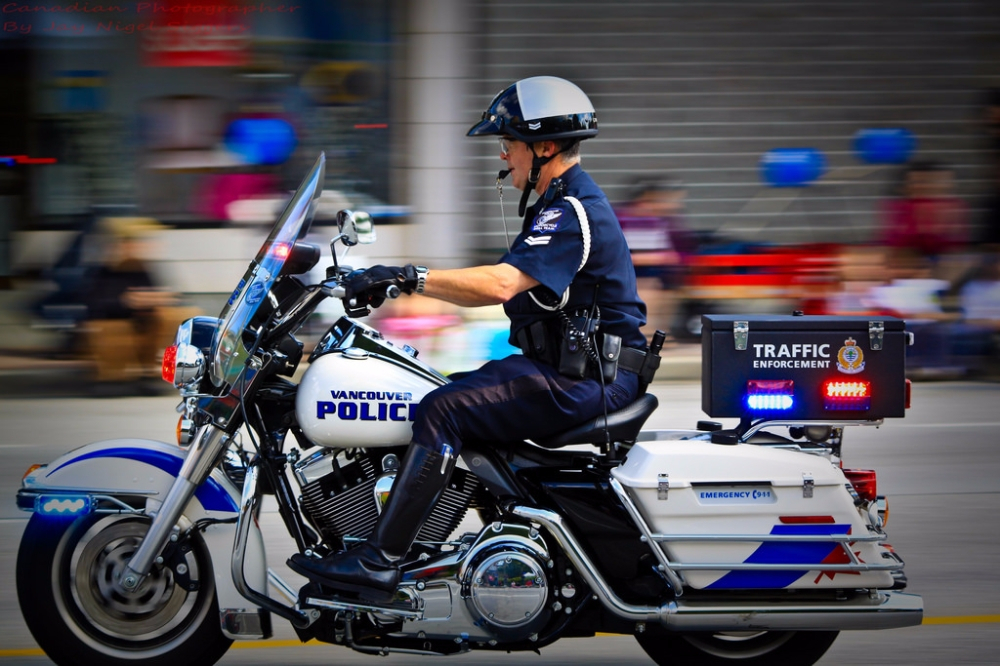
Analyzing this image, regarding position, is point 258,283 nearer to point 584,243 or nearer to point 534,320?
point 534,320

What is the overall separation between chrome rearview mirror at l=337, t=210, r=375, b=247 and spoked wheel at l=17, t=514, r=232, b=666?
3.57ft


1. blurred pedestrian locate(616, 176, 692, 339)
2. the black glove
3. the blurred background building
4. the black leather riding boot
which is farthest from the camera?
the blurred background building

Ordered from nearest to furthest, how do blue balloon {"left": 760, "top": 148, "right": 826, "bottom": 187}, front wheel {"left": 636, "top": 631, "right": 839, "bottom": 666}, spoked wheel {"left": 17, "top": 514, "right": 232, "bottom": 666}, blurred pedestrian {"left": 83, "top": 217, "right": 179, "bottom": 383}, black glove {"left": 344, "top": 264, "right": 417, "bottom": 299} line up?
1. black glove {"left": 344, "top": 264, "right": 417, "bottom": 299}
2. spoked wheel {"left": 17, "top": 514, "right": 232, "bottom": 666}
3. front wheel {"left": 636, "top": 631, "right": 839, "bottom": 666}
4. blurred pedestrian {"left": 83, "top": 217, "right": 179, "bottom": 383}
5. blue balloon {"left": 760, "top": 148, "right": 826, "bottom": 187}

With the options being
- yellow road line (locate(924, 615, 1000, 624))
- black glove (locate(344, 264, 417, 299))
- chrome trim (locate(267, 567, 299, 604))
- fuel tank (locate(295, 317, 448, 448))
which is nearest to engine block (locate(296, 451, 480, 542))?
fuel tank (locate(295, 317, 448, 448))

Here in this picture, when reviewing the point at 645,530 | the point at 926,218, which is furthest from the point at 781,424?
the point at 926,218

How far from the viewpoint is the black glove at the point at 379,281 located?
3.51 metres

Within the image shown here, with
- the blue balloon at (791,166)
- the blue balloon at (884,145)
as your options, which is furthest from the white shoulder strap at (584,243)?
the blue balloon at (884,145)

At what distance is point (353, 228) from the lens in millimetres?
3576

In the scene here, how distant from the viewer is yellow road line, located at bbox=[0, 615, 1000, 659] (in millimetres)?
4309

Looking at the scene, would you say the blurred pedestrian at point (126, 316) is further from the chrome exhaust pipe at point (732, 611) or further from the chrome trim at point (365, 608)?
the chrome exhaust pipe at point (732, 611)

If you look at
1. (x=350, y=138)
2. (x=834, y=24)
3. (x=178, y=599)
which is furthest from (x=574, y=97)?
(x=834, y=24)

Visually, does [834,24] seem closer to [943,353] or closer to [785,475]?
[943,353]

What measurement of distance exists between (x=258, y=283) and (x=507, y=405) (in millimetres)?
848

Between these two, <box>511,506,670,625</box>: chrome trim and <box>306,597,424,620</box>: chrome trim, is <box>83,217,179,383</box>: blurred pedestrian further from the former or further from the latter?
<box>511,506,670,625</box>: chrome trim
